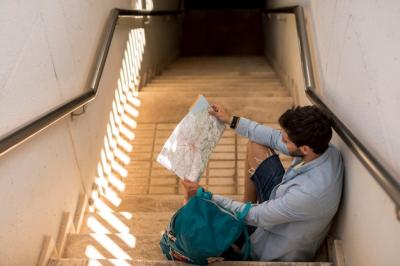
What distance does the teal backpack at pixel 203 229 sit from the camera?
80.1 inches

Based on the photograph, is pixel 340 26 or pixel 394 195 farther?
pixel 340 26

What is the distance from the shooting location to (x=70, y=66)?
2.62m

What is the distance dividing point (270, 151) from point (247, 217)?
0.65 m

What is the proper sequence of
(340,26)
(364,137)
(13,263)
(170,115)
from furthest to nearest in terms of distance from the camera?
(170,115) < (340,26) < (13,263) < (364,137)

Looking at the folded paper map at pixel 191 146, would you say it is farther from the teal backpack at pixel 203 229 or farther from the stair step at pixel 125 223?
the stair step at pixel 125 223

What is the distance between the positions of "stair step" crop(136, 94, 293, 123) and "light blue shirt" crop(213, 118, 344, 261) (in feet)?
5.90

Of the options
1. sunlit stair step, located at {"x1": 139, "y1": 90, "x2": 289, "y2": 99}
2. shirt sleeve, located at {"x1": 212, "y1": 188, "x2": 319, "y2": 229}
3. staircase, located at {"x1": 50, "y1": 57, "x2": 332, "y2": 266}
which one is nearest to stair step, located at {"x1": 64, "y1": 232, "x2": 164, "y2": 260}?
staircase, located at {"x1": 50, "y1": 57, "x2": 332, "y2": 266}

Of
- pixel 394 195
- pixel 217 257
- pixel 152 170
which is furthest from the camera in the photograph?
pixel 152 170

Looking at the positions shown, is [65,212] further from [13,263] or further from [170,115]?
[170,115]

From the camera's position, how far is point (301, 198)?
2006 millimetres

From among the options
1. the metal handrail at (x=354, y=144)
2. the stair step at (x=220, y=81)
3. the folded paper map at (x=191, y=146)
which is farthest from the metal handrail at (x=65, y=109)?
the stair step at (x=220, y=81)

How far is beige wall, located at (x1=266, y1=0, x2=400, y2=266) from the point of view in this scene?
153 centimetres

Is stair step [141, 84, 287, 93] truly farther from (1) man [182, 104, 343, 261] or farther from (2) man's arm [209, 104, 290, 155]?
(1) man [182, 104, 343, 261]

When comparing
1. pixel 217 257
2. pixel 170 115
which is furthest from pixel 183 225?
pixel 170 115
